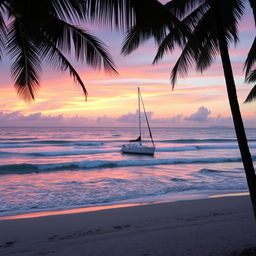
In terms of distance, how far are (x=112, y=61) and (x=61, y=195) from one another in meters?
7.22

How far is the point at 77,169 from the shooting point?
20172 mm

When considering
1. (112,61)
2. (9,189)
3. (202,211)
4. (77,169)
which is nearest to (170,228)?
(202,211)

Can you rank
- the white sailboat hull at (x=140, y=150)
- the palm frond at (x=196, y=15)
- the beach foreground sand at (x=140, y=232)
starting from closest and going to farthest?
the beach foreground sand at (x=140, y=232)
the palm frond at (x=196, y=15)
the white sailboat hull at (x=140, y=150)

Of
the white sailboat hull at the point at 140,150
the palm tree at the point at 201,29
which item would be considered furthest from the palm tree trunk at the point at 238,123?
the white sailboat hull at the point at 140,150

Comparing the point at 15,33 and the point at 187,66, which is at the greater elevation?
the point at 15,33

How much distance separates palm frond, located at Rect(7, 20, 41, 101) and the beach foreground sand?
2.75m

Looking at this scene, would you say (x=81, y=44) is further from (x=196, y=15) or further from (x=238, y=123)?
(x=238, y=123)

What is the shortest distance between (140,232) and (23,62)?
382 centimetres

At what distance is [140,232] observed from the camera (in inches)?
228

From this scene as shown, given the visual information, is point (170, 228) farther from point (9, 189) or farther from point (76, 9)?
point (9, 189)

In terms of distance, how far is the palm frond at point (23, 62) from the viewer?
507 cm

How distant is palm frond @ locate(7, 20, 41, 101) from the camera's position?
5.07 meters

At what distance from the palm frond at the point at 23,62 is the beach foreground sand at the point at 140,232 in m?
2.75

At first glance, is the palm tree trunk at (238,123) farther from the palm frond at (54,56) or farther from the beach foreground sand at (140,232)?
the palm frond at (54,56)
